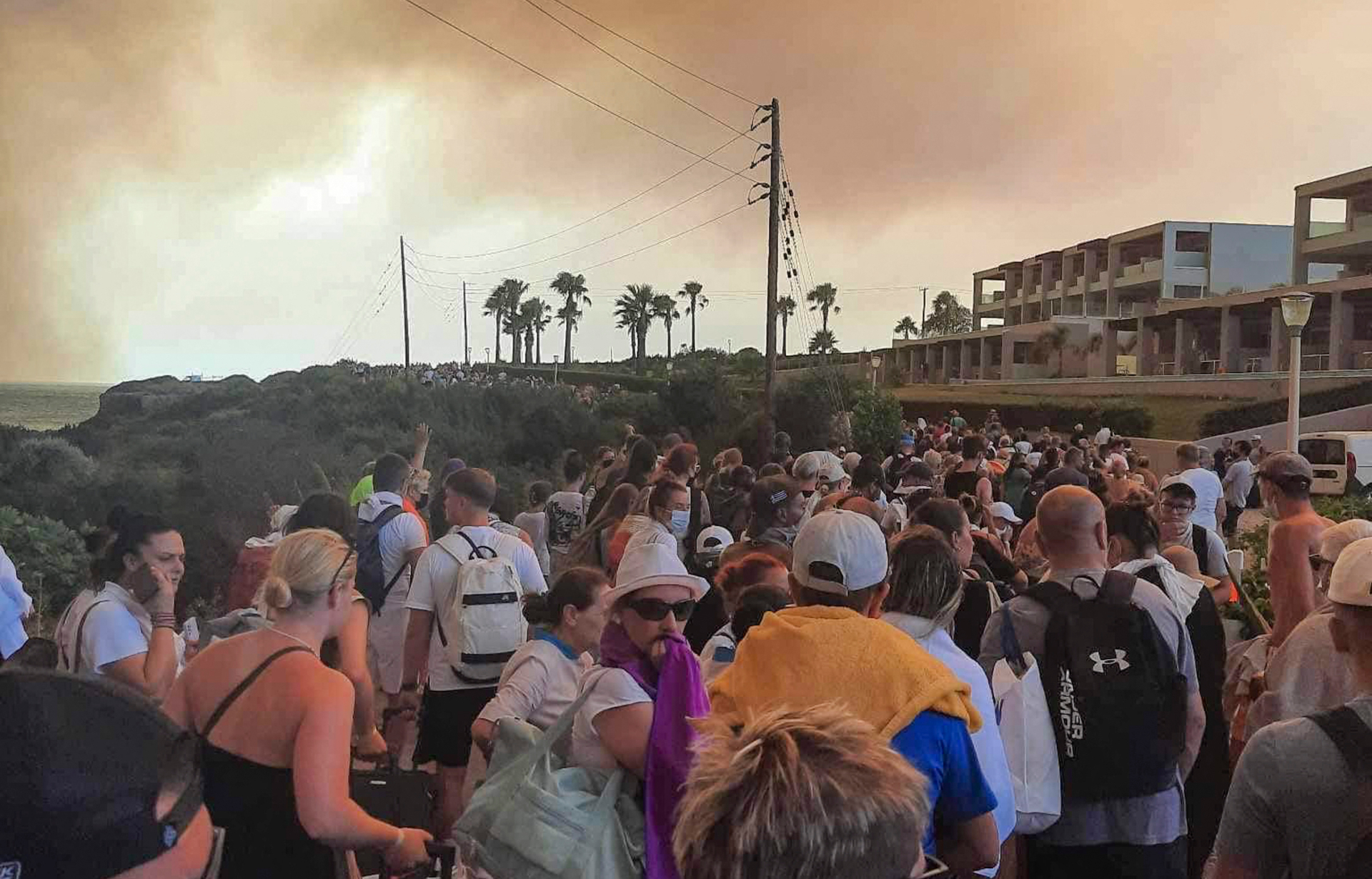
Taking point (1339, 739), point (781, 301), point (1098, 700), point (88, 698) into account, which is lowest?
point (1098, 700)

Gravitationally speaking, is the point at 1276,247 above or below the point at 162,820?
above

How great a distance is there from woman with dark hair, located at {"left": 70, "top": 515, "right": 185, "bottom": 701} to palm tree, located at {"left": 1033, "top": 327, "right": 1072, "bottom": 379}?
192 feet

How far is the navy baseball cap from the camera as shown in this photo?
1.39 metres

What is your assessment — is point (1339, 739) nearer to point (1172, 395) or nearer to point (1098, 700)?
point (1098, 700)

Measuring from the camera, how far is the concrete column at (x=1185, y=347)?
1966 inches

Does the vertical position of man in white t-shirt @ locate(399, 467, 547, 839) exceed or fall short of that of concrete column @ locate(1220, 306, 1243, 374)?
it falls short

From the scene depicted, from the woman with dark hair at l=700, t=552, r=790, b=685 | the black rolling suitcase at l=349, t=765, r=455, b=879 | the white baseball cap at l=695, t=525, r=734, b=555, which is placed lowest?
the black rolling suitcase at l=349, t=765, r=455, b=879

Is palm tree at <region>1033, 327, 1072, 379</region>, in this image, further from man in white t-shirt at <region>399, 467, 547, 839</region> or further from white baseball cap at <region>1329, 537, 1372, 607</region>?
white baseball cap at <region>1329, 537, 1372, 607</region>

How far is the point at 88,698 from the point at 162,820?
21cm

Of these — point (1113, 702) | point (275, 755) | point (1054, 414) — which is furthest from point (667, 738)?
point (1054, 414)

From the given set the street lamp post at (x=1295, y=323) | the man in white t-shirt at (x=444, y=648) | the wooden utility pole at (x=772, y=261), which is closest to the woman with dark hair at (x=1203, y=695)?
the man in white t-shirt at (x=444, y=648)

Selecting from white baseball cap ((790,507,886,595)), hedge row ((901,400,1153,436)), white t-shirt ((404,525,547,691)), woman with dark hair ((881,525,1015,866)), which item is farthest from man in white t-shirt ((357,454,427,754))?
hedge row ((901,400,1153,436))

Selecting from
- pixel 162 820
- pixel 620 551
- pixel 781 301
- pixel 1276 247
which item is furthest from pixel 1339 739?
pixel 1276 247

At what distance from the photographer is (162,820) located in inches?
58.1
